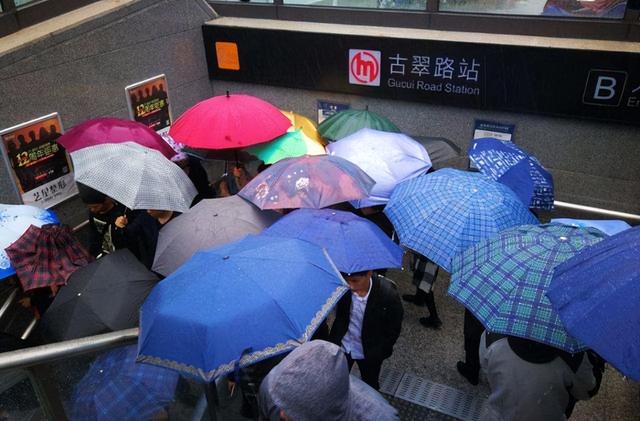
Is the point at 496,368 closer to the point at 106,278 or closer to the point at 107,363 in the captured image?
the point at 107,363

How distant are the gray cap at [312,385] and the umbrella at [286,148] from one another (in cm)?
347

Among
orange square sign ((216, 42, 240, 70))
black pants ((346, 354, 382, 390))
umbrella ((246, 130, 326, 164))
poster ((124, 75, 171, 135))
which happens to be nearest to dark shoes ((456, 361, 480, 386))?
black pants ((346, 354, 382, 390))

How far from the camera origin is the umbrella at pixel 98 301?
336cm

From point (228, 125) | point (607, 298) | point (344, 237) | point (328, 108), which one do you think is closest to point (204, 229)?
point (344, 237)

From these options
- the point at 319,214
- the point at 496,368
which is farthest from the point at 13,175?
the point at 496,368

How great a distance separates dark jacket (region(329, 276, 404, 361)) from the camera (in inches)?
144

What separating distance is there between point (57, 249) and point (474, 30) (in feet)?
18.4

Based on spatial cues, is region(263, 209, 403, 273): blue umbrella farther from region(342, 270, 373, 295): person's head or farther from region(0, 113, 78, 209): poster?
region(0, 113, 78, 209): poster

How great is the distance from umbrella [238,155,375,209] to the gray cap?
7.07 ft

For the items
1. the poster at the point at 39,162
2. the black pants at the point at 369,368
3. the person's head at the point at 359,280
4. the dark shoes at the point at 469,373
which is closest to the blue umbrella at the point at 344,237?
the person's head at the point at 359,280

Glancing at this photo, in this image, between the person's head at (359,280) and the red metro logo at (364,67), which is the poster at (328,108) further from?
the person's head at (359,280)

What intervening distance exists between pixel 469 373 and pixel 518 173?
1.79 m

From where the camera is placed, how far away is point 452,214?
4.02m

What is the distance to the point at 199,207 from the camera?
14.4ft
